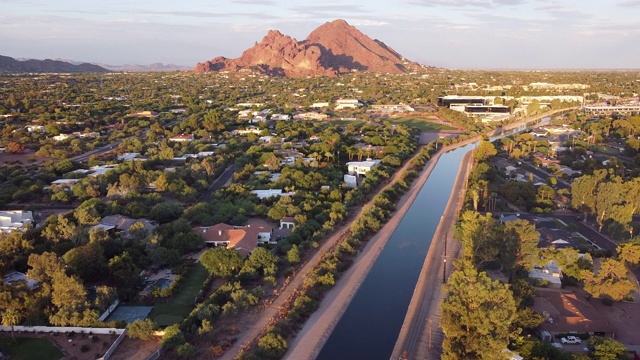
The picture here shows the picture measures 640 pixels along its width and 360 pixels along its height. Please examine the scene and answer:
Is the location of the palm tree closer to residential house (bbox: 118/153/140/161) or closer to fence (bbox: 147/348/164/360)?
fence (bbox: 147/348/164/360)

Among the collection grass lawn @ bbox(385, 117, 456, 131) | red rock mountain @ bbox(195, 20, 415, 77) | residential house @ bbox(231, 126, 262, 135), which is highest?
red rock mountain @ bbox(195, 20, 415, 77)

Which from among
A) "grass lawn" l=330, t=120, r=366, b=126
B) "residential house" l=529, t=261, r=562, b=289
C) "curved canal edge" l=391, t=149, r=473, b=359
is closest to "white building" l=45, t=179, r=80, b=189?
"curved canal edge" l=391, t=149, r=473, b=359

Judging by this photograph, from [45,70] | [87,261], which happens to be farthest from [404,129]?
[45,70]

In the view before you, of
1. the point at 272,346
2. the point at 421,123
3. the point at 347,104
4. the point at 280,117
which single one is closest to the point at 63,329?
the point at 272,346

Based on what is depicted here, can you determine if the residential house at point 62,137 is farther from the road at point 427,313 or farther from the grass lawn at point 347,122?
the road at point 427,313

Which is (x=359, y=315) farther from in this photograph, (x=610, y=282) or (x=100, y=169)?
(x=100, y=169)
